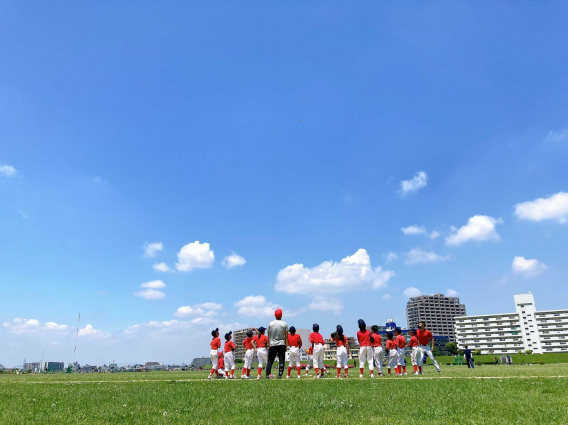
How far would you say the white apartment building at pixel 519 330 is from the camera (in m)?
172

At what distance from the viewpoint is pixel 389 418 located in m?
5.83

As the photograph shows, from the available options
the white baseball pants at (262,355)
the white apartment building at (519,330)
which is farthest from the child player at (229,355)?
the white apartment building at (519,330)

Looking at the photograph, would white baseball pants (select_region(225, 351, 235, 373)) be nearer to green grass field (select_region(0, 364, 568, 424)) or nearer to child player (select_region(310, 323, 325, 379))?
child player (select_region(310, 323, 325, 379))

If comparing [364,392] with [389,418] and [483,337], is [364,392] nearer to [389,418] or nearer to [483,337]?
[389,418]

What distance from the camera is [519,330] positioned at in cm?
17775

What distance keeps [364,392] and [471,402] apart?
2467 millimetres

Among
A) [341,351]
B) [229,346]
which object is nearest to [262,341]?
[229,346]

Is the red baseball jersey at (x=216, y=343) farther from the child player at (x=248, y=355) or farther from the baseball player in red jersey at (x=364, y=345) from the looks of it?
the baseball player in red jersey at (x=364, y=345)

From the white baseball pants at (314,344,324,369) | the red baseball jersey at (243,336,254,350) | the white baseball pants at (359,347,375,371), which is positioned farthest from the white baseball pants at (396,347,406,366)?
the red baseball jersey at (243,336,254,350)

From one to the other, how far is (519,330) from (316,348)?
643 ft

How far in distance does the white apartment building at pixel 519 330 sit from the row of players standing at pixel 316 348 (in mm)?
186562

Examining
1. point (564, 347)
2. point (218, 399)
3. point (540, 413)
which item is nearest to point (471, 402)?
point (540, 413)

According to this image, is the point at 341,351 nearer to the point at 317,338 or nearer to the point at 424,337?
the point at 317,338

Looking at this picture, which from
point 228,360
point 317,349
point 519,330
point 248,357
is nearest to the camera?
point 317,349
